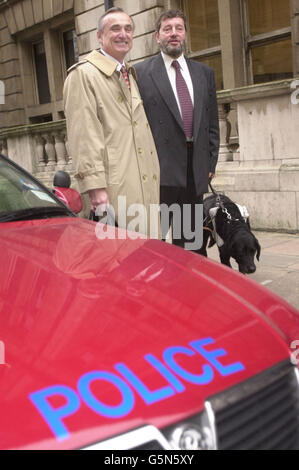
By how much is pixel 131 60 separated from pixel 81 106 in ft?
30.5

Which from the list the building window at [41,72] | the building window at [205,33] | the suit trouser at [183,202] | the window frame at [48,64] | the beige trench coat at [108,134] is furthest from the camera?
the building window at [41,72]

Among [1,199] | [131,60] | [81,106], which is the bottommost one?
[1,199]

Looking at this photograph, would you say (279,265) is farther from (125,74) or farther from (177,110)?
(125,74)

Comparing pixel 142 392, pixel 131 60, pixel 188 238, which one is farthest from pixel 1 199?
pixel 131 60

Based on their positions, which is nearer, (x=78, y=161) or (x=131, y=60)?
(x=78, y=161)

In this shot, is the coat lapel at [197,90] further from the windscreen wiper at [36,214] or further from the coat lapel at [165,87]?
the windscreen wiper at [36,214]

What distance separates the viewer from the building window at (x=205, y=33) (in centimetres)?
1071

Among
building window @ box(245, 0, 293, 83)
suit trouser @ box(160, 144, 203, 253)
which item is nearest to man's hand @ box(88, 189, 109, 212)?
suit trouser @ box(160, 144, 203, 253)

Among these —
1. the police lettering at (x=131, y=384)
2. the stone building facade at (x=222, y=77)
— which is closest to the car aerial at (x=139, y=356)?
the police lettering at (x=131, y=384)

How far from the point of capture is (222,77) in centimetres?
1066

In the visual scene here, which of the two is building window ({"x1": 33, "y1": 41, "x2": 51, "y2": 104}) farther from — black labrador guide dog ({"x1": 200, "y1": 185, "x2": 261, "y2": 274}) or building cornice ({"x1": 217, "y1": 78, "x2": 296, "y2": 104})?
black labrador guide dog ({"x1": 200, "y1": 185, "x2": 261, "y2": 274})

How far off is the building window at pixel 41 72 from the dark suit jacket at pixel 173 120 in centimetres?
1267

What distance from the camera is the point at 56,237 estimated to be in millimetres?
2271

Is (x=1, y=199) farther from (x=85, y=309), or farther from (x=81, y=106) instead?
(x=85, y=309)
